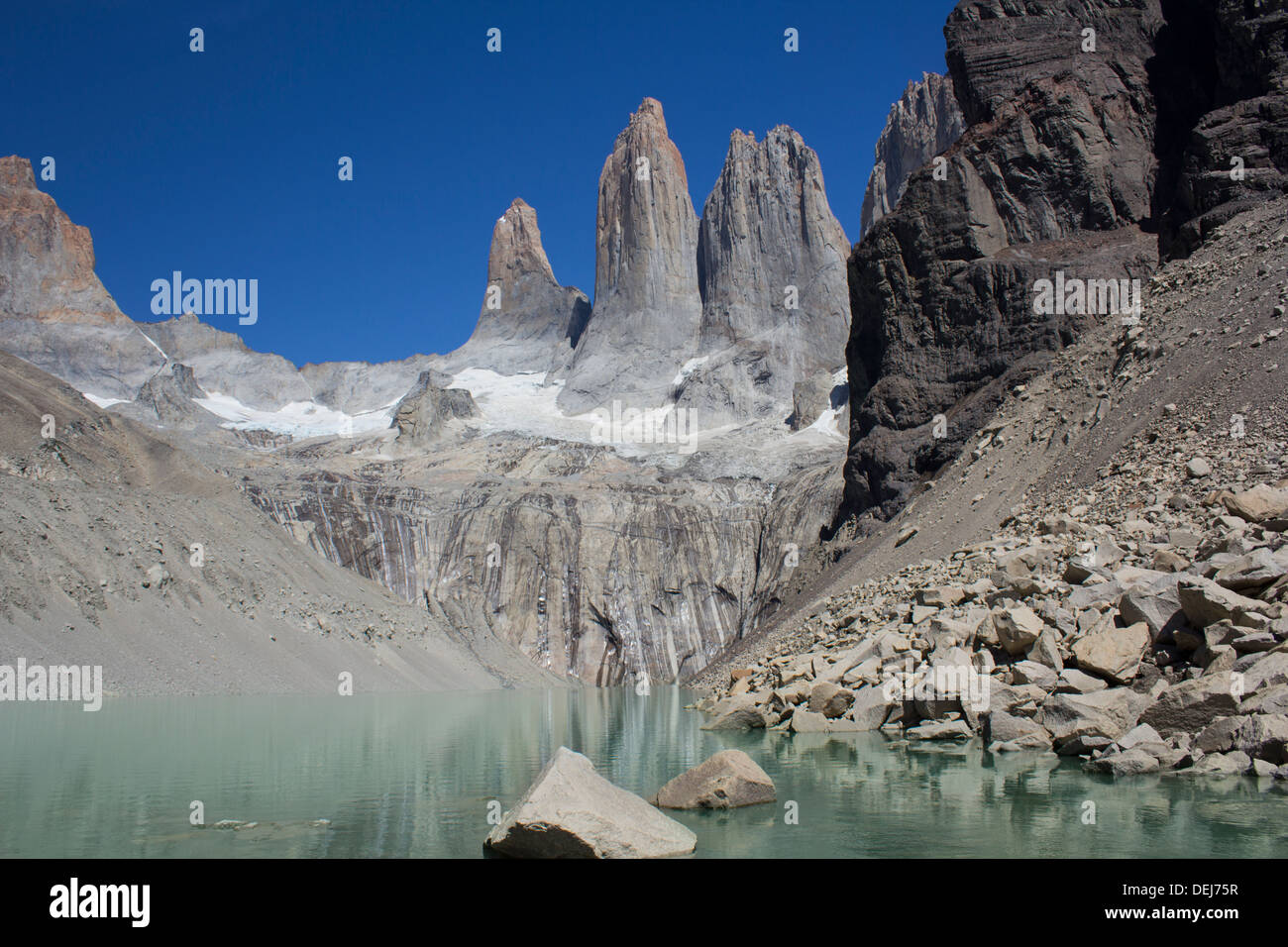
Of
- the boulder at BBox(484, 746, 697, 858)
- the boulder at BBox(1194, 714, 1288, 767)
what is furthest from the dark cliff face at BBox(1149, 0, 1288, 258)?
the boulder at BBox(484, 746, 697, 858)

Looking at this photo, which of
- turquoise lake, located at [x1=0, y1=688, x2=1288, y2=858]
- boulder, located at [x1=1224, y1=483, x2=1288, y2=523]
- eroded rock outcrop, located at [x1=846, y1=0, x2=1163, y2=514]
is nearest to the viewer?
turquoise lake, located at [x1=0, y1=688, x2=1288, y2=858]

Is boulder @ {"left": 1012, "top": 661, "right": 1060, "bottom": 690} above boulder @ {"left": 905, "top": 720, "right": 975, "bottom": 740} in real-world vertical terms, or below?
above

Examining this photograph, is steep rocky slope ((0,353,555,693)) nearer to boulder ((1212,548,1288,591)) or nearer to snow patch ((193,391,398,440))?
boulder ((1212,548,1288,591))

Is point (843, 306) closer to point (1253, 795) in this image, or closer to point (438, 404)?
point (438, 404)

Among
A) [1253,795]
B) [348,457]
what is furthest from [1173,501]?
[348,457]

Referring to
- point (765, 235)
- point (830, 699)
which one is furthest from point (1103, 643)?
point (765, 235)

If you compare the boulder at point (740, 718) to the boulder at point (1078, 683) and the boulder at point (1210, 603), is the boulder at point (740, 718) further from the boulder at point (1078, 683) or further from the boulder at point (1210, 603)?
the boulder at point (1210, 603)

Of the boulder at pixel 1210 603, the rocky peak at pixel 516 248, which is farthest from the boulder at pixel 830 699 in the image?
the rocky peak at pixel 516 248
